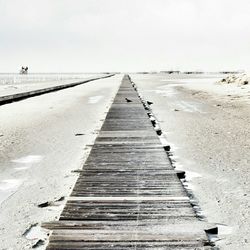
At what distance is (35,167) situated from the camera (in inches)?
286

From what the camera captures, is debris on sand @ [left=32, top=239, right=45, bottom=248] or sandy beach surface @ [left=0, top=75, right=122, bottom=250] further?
sandy beach surface @ [left=0, top=75, right=122, bottom=250]

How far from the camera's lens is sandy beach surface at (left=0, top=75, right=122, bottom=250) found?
448 centimetres

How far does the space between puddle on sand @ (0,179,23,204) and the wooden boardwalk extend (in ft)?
3.26

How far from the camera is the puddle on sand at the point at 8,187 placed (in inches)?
220

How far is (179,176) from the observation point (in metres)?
5.73

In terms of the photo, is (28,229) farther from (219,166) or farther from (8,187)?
(219,166)

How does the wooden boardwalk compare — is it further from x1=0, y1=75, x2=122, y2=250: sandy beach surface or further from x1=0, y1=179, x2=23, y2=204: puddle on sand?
x1=0, y1=179, x2=23, y2=204: puddle on sand

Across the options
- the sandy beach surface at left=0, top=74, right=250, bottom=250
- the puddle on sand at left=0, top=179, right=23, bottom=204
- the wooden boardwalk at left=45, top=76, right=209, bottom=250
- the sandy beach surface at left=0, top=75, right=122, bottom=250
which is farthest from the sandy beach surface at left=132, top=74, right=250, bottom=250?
the puddle on sand at left=0, top=179, right=23, bottom=204

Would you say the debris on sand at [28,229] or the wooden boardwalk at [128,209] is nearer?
the wooden boardwalk at [128,209]

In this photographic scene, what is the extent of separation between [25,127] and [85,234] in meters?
9.32

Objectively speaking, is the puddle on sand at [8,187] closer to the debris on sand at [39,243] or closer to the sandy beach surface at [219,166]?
the debris on sand at [39,243]

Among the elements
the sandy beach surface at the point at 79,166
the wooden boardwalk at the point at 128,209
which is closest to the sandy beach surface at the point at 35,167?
the sandy beach surface at the point at 79,166

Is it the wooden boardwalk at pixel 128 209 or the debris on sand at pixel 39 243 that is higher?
the wooden boardwalk at pixel 128 209

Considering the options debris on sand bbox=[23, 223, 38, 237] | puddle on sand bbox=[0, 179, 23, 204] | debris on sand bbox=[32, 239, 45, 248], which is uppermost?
puddle on sand bbox=[0, 179, 23, 204]
